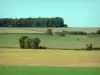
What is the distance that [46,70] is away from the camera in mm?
6598

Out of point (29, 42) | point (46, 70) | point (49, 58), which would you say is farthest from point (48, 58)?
point (29, 42)

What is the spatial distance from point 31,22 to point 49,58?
96cm

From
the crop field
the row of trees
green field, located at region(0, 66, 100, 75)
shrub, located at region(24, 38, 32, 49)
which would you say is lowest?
green field, located at region(0, 66, 100, 75)

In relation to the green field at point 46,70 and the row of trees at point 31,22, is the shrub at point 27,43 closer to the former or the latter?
the row of trees at point 31,22

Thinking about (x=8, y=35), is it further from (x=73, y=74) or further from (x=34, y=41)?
(x=73, y=74)

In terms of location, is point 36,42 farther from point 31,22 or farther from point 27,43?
point 31,22

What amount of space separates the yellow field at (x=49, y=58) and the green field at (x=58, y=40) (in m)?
0.17

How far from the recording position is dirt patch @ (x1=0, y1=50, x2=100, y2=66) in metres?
6.75

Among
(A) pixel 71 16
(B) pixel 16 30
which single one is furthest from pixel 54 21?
(B) pixel 16 30

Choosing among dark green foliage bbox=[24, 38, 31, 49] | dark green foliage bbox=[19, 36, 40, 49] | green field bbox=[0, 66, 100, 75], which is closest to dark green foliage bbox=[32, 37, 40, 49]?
dark green foliage bbox=[19, 36, 40, 49]

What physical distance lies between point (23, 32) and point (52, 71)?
119cm

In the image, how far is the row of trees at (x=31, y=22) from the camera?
275 inches

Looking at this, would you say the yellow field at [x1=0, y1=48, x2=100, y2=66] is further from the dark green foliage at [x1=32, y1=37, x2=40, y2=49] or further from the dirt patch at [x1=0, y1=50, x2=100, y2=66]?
the dark green foliage at [x1=32, y1=37, x2=40, y2=49]

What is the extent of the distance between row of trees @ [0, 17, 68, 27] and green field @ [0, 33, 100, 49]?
0.79 ft
